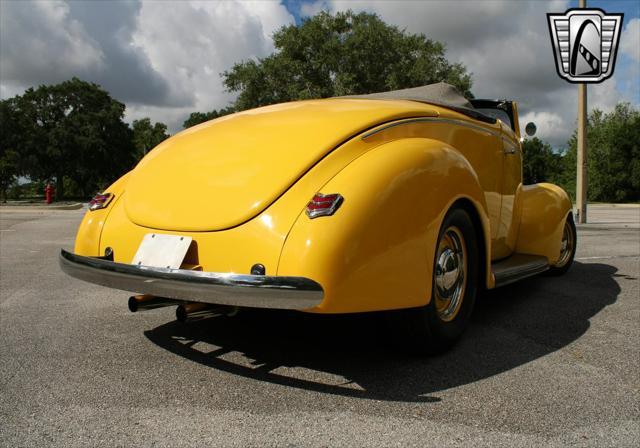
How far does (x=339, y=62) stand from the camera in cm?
3011

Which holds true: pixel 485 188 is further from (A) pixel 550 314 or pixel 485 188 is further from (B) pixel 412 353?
(B) pixel 412 353

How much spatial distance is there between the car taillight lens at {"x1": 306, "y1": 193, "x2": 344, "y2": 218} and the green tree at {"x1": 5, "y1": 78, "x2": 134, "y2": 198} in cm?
4426

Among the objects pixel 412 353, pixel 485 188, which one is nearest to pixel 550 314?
pixel 485 188

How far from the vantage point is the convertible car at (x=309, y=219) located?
7.23 ft

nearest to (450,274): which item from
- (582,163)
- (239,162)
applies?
(239,162)

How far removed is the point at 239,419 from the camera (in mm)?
2057

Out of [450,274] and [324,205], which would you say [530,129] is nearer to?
[450,274]

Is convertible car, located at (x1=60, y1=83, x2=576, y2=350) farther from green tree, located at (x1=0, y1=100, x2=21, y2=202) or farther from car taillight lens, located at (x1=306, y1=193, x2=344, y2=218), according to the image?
green tree, located at (x1=0, y1=100, x2=21, y2=202)

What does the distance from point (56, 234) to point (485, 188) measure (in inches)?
331

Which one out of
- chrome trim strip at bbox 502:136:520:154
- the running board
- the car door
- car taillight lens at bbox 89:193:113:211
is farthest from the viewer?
chrome trim strip at bbox 502:136:520:154

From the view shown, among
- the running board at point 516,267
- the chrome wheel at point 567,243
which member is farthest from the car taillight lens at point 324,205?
the chrome wheel at point 567,243

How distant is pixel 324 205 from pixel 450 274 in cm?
96

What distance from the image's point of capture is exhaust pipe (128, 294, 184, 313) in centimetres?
283

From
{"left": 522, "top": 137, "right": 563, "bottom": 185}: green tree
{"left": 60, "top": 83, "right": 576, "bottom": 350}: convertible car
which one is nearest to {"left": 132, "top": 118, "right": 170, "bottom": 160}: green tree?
{"left": 522, "top": 137, "right": 563, "bottom": 185}: green tree
